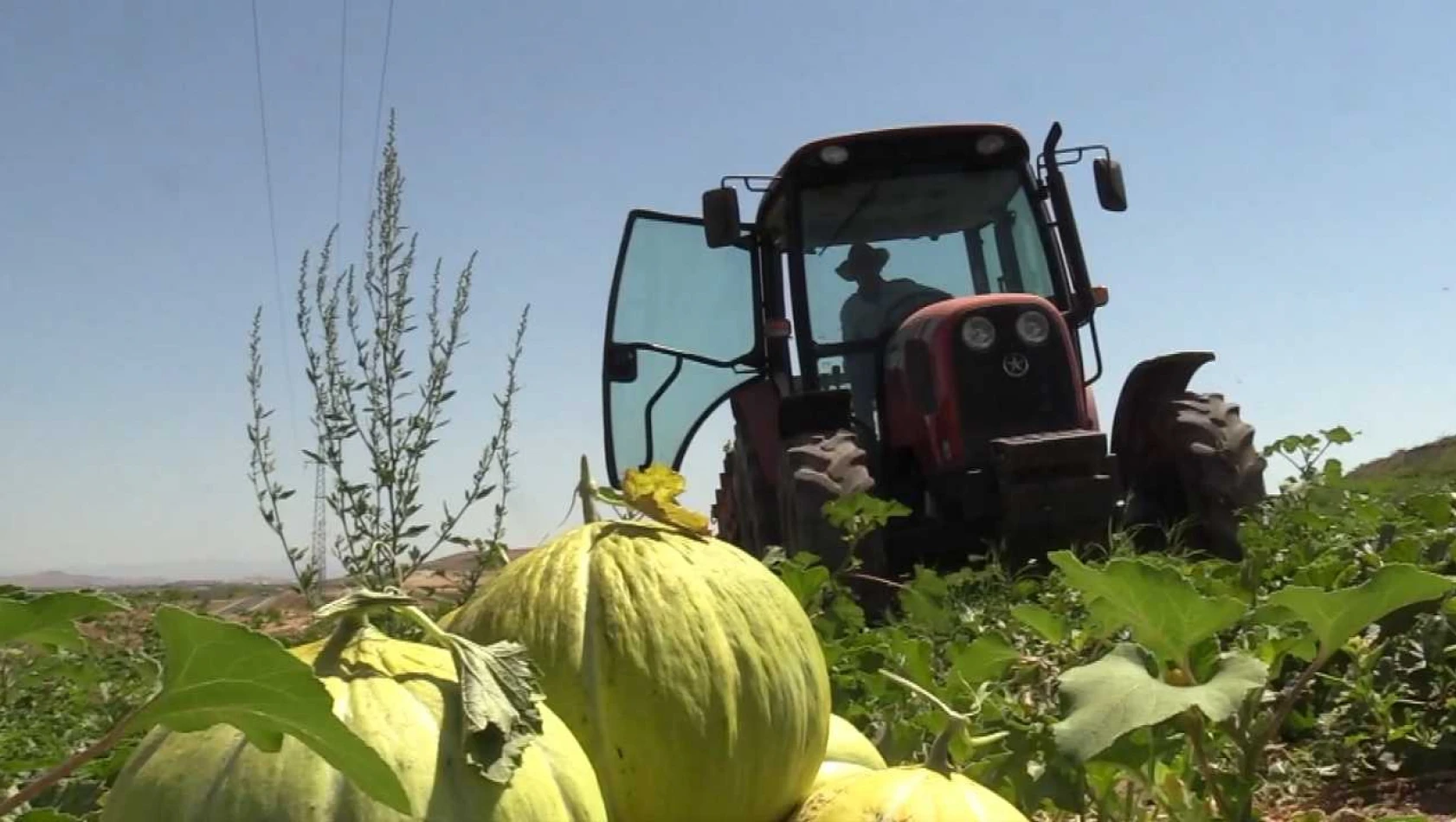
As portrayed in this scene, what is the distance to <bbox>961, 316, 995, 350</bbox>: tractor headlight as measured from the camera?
590cm

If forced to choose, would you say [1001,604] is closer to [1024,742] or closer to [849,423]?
[849,423]

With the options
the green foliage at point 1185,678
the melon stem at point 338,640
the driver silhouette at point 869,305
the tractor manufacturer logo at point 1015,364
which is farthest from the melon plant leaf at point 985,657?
the driver silhouette at point 869,305

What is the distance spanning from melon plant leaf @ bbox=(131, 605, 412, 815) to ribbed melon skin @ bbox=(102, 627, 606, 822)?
6 centimetres

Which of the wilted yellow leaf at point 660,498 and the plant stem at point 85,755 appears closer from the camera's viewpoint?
the plant stem at point 85,755

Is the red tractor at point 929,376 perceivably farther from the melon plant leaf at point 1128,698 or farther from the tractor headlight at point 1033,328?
the melon plant leaf at point 1128,698

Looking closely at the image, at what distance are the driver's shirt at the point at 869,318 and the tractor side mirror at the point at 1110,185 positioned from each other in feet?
2.78

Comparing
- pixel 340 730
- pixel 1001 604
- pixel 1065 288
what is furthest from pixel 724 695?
pixel 1065 288

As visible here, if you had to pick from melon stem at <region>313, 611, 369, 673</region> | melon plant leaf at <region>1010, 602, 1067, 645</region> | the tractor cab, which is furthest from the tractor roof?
melon stem at <region>313, 611, 369, 673</region>

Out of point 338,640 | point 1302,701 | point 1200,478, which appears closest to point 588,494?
point 338,640

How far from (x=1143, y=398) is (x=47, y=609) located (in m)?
6.00

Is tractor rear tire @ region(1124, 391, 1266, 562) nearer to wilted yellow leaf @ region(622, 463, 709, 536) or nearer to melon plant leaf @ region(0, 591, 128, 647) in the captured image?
wilted yellow leaf @ region(622, 463, 709, 536)

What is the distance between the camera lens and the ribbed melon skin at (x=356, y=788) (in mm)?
928

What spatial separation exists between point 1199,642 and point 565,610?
0.75 metres

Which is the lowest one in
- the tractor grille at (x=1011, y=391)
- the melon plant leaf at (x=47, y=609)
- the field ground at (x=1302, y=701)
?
the field ground at (x=1302, y=701)
